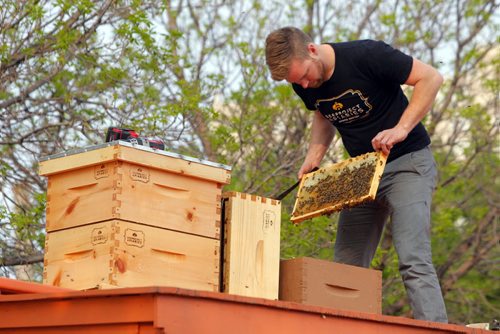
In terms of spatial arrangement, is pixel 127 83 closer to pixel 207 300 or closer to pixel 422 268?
pixel 422 268

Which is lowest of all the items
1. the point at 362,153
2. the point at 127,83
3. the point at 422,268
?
the point at 422,268

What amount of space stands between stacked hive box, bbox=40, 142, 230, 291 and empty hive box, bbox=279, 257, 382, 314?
509mm

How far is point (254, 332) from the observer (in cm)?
460

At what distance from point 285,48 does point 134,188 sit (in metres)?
1.37

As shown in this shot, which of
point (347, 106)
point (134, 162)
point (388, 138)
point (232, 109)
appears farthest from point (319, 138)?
point (232, 109)

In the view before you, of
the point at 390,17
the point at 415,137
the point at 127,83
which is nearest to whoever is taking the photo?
the point at 415,137

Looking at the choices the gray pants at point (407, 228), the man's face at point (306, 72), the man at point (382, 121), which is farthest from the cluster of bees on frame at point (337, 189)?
the man's face at point (306, 72)

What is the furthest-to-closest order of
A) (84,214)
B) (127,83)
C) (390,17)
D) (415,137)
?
(390,17) < (127,83) < (415,137) < (84,214)

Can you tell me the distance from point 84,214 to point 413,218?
6.51 ft

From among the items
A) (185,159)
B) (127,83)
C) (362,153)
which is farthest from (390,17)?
(185,159)

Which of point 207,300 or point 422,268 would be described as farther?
point 422,268

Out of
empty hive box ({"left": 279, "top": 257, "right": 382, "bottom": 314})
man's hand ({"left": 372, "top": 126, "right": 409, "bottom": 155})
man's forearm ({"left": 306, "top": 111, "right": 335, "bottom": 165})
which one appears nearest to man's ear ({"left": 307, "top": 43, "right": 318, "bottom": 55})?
man's hand ({"left": 372, "top": 126, "right": 409, "bottom": 155})

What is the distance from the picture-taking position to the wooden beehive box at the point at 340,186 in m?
5.84

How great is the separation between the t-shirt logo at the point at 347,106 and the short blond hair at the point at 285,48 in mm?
397
